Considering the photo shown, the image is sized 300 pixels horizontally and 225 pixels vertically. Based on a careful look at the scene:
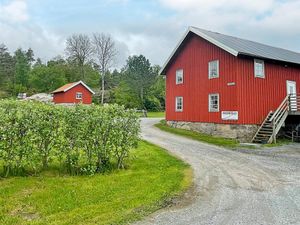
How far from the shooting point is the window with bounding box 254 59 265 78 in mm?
17217

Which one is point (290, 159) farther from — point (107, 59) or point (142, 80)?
point (107, 59)

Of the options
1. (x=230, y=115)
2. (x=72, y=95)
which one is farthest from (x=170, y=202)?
(x=72, y=95)

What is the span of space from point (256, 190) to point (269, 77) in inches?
515

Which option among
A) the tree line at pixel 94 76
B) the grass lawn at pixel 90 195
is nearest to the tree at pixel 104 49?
the tree line at pixel 94 76

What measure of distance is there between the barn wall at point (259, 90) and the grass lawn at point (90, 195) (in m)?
9.76

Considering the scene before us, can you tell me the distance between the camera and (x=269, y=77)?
17.9m

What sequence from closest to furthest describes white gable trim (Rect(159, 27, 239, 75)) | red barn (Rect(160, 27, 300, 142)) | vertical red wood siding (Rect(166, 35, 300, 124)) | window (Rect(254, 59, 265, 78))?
white gable trim (Rect(159, 27, 239, 75)), red barn (Rect(160, 27, 300, 142)), vertical red wood siding (Rect(166, 35, 300, 124)), window (Rect(254, 59, 265, 78))

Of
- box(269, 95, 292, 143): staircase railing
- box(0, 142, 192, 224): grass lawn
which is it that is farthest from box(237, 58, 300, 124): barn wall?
box(0, 142, 192, 224): grass lawn

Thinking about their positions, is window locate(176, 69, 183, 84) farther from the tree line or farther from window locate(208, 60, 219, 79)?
the tree line

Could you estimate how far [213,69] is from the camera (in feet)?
59.5

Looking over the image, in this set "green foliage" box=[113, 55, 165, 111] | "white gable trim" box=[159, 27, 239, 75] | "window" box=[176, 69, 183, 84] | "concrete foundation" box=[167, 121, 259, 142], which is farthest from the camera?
"green foliage" box=[113, 55, 165, 111]

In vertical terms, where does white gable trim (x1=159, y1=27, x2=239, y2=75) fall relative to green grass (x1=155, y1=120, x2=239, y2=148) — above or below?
above

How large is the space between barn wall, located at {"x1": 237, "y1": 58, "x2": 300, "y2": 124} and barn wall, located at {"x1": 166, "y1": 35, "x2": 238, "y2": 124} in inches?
20.6

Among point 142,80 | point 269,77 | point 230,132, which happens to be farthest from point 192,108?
point 142,80
